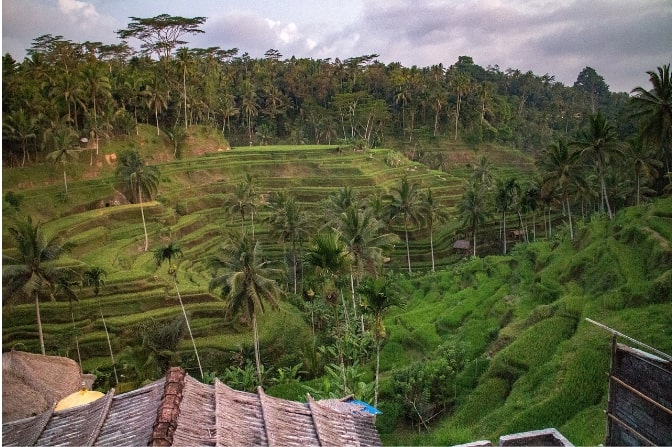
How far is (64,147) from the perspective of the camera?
98.1ft

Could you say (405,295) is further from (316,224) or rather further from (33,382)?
(33,382)

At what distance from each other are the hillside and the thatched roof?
1782mm

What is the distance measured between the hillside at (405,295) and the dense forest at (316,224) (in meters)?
0.12

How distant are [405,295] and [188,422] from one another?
2121 cm

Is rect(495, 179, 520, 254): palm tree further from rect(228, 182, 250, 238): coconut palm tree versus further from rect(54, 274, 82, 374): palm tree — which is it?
rect(54, 274, 82, 374): palm tree

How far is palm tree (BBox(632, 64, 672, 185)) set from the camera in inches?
785

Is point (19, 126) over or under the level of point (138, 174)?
over

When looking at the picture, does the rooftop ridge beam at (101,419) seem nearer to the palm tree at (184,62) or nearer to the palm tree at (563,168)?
the palm tree at (563,168)

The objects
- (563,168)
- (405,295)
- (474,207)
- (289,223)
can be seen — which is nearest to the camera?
(563,168)

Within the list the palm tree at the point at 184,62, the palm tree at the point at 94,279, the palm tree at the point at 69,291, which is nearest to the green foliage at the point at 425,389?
the palm tree at the point at 69,291

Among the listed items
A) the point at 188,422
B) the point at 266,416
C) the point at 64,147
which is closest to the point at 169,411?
the point at 188,422

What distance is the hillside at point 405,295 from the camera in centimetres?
1189

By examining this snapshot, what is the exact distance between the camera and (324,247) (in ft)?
40.6

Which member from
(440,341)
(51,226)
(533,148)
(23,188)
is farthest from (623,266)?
(533,148)
